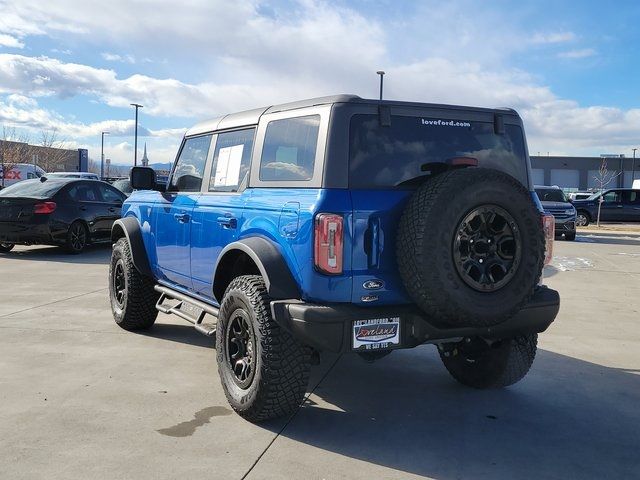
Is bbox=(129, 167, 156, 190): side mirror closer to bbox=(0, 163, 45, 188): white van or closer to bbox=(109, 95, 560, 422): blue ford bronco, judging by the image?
bbox=(109, 95, 560, 422): blue ford bronco

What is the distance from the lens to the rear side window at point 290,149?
3.83m

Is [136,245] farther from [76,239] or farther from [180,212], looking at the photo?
[76,239]

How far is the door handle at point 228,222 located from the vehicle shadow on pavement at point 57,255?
7.57 metres

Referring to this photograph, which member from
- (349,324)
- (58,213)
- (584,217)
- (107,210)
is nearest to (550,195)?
(584,217)

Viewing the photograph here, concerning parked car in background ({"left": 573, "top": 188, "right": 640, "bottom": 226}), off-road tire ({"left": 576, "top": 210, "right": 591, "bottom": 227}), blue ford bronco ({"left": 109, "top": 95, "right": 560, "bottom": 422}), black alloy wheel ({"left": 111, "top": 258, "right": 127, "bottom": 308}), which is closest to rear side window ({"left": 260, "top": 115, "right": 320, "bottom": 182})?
blue ford bronco ({"left": 109, "top": 95, "right": 560, "bottom": 422})

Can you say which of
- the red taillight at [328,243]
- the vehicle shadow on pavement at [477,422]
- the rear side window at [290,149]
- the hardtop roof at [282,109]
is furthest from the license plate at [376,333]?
the hardtop roof at [282,109]

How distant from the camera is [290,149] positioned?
4066mm

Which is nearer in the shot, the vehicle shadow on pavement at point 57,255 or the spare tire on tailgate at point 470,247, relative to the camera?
the spare tire on tailgate at point 470,247

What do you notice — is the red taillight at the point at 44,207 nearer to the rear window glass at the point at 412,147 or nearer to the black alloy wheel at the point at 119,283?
the black alloy wheel at the point at 119,283

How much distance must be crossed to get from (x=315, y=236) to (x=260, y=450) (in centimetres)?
127

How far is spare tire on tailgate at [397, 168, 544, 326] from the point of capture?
11.2 feet

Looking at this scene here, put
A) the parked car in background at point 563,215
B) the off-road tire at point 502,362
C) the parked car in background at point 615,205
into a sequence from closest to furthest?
the off-road tire at point 502,362, the parked car in background at point 563,215, the parked car in background at point 615,205

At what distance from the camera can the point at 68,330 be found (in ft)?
20.2

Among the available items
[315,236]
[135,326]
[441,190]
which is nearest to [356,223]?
[315,236]
